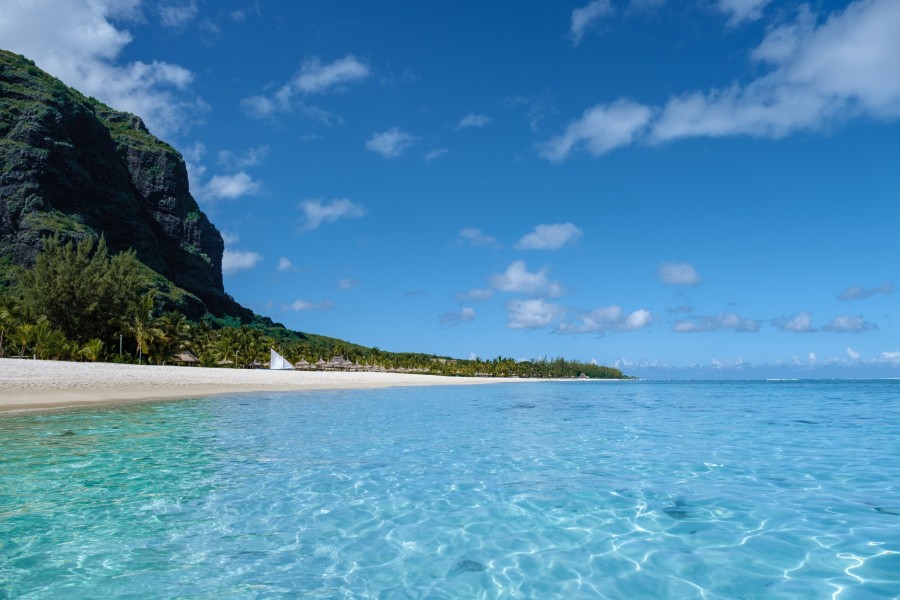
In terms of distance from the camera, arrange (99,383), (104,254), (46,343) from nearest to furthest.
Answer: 1. (99,383)
2. (46,343)
3. (104,254)

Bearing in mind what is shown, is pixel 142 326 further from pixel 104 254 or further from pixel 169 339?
pixel 104 254

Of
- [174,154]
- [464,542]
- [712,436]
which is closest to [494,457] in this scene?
[464,542]

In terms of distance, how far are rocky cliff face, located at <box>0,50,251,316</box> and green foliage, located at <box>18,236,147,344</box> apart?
65.3m

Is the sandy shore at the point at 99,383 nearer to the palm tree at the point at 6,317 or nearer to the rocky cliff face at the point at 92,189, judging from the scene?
the palm tree at the point at 6,317

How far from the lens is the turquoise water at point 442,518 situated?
6.00 meters

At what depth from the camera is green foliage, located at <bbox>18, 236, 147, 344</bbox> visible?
5834 cm

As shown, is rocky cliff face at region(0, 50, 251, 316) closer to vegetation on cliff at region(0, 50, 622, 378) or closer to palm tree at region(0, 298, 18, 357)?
vegetation on cliff at region(0, 50, 622, 378)

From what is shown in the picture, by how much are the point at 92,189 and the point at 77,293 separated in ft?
343

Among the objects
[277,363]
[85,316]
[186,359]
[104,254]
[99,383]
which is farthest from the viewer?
[277,363]

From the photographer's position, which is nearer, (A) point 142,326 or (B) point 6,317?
(B) point 6,317

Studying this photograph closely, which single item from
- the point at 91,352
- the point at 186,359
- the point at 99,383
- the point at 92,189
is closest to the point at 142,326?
the point at 186,359

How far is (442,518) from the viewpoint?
28.0 feet

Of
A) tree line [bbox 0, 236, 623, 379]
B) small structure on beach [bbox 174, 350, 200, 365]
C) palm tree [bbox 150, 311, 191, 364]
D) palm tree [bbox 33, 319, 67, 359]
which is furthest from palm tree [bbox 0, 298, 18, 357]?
small structure on beach [bbox 174, 350, 200, 365]

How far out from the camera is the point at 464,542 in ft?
24.4
